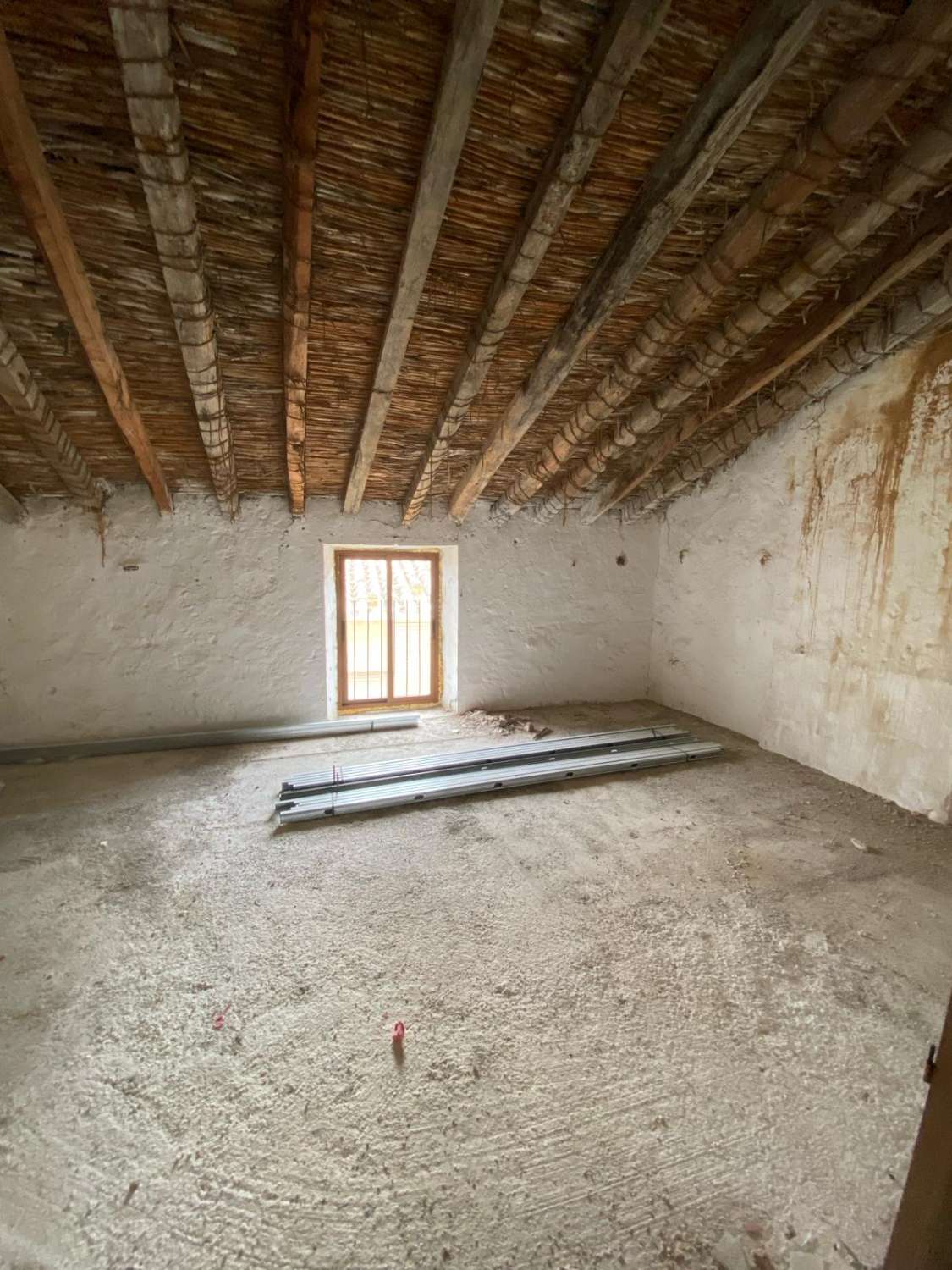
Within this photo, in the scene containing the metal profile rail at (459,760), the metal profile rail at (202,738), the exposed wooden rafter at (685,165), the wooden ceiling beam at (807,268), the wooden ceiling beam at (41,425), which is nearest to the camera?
the exposed wooden rafter at (685,165)

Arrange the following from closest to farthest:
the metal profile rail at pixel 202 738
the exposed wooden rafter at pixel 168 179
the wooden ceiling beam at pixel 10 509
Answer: the exposed wooden rafter at pixel 168 179
the wooden ceiling beam at pixel 10 509
the metal profile rail at pixel 202 738

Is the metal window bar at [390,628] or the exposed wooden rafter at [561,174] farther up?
the exposed wooden rafter at [561,174]

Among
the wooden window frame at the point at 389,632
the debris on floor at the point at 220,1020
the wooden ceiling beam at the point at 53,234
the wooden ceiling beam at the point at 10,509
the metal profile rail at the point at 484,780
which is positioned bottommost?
the debris on floor at the point at 220,1020

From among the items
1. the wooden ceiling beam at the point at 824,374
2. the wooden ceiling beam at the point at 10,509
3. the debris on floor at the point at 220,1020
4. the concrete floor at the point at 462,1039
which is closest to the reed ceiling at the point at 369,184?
the wooden ceiling beam at the point at 824,374

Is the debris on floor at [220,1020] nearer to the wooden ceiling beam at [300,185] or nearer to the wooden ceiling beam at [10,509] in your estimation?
the wooden ceiling beam at [300,185]

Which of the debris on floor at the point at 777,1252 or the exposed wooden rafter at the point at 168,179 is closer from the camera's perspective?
the debris on floor at the point at 777,1252

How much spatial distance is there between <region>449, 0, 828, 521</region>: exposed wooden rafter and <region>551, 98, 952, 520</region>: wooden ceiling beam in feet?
1.98

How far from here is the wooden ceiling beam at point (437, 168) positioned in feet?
4.32

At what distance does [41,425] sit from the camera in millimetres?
2516

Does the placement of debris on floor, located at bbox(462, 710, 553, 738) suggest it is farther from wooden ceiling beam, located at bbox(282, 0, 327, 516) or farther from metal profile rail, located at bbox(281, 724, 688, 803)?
wooden ceiling beam, located at bbox(282, 0, 327, 516)

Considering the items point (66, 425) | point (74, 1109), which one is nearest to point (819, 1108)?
point (74, 1109)

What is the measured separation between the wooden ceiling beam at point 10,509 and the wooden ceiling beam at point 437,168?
2431mm

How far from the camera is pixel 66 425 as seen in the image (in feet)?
9.16

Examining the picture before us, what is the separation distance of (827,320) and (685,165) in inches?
47.9
